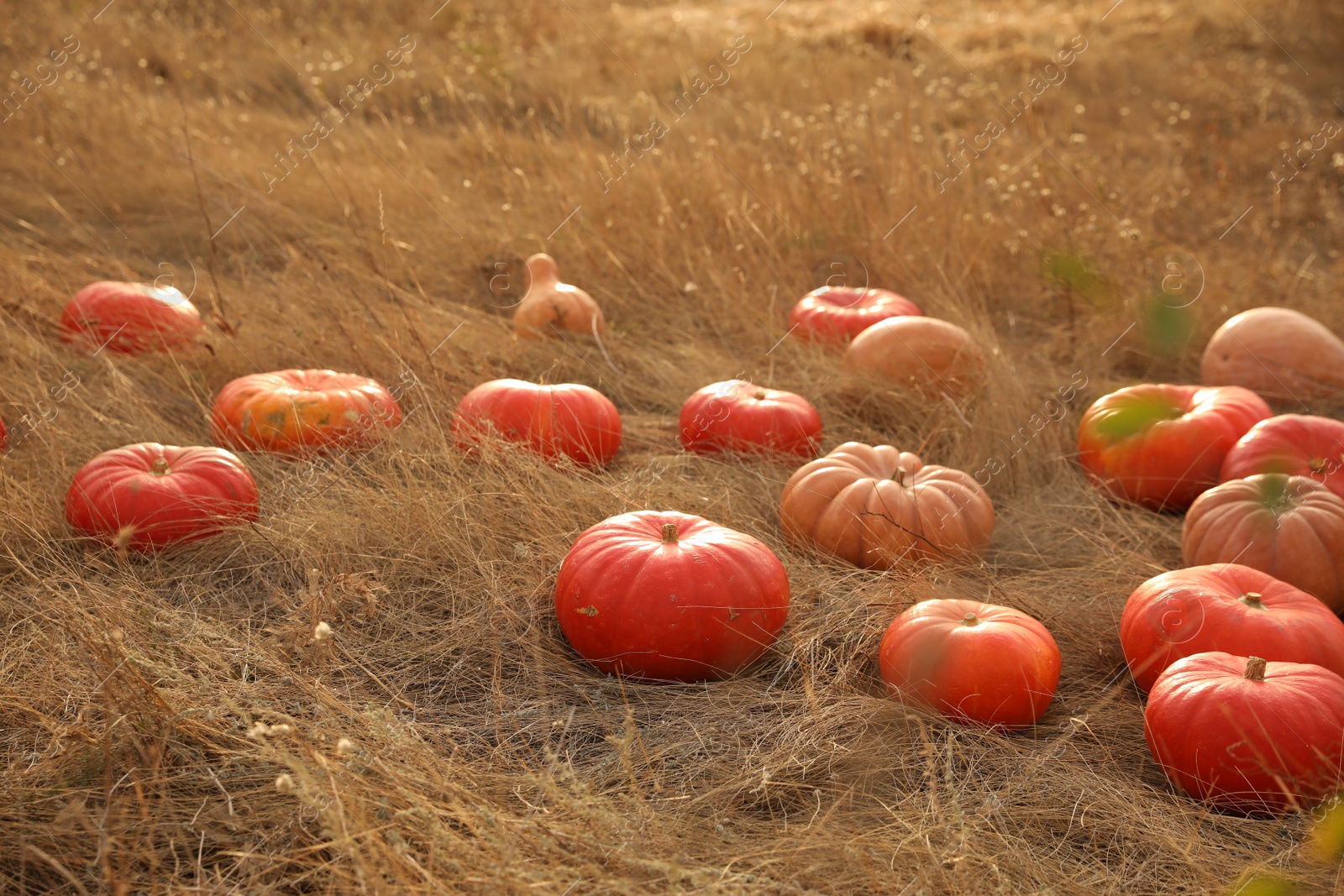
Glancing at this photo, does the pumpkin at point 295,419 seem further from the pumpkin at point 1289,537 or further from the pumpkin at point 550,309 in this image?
the pumpkin at point 1289,537

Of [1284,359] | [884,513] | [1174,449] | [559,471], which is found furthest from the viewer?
[1284,359]

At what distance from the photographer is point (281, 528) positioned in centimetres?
313

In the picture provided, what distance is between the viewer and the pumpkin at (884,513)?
10.3 ft

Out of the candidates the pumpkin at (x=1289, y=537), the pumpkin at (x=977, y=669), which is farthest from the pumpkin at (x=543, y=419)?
the pumpkin at (x=1289, y=537)

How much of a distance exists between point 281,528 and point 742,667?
1.42 meters

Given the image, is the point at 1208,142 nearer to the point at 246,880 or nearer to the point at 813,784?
the point at 813,784

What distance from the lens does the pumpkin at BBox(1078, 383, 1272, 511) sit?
3.60 meters

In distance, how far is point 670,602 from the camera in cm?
256

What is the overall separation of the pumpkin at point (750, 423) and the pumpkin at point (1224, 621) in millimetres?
1328

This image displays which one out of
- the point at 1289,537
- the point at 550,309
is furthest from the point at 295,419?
the point at 1289,537

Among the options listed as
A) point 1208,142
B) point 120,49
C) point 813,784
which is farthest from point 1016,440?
point 120,49

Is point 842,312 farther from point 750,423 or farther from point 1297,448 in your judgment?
point 1297,448

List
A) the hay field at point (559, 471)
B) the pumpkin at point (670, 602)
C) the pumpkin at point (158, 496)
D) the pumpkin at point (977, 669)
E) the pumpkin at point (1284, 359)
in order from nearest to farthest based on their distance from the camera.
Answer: the hay field at point (559, 471), the pumpkin at point (977, 669), the pumpkin at point (670, 602), the pumpkin at point (158, 496), the pumpkin at point (1284, 359)

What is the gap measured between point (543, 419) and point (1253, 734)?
7.45 feet
